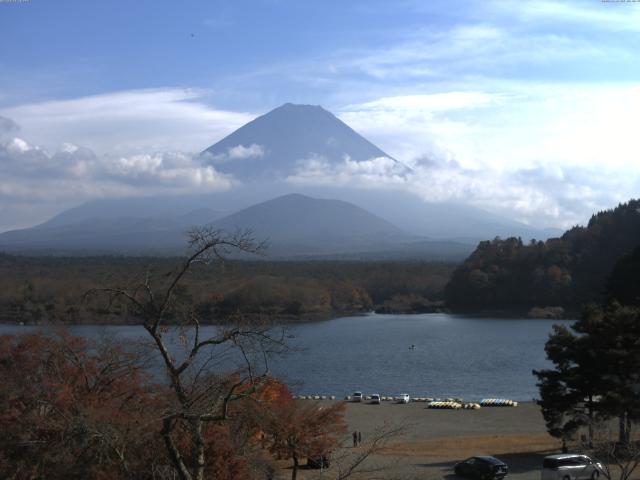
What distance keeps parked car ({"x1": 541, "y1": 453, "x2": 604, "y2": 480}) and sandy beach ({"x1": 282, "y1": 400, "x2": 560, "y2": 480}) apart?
3.25ft

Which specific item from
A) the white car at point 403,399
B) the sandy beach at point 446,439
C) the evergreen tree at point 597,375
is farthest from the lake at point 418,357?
the evergreen tree at point 597,375

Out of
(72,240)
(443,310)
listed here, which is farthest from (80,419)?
(72,240)

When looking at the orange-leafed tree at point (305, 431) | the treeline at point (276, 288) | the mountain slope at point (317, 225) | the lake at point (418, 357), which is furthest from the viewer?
the mountain slope at point (317, 225)

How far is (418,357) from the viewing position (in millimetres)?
30500

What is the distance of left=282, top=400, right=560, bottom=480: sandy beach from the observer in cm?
1072

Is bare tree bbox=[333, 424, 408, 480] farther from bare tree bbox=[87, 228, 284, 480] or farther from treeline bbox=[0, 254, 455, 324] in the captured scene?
treeline bbox=[0, 254, 455, 324]

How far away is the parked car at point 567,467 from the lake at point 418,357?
739 cm

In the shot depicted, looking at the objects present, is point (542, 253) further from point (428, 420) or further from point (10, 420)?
point (10, 420)

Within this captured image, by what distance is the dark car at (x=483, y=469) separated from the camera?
1001 cm

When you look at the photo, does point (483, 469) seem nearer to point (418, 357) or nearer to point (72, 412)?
point (72, 412)

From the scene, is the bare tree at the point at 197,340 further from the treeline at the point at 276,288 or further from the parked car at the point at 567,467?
the treeline at the point at 276,288

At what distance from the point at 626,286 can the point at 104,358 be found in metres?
24.9

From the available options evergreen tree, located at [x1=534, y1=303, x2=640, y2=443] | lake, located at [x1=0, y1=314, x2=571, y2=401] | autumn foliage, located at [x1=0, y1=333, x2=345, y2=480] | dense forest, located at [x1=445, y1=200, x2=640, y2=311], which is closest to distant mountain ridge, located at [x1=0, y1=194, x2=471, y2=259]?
dense forest, located at [x1=445, y1=200, x2=640, y2=311]

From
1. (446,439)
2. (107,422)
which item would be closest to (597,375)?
(446,439)
